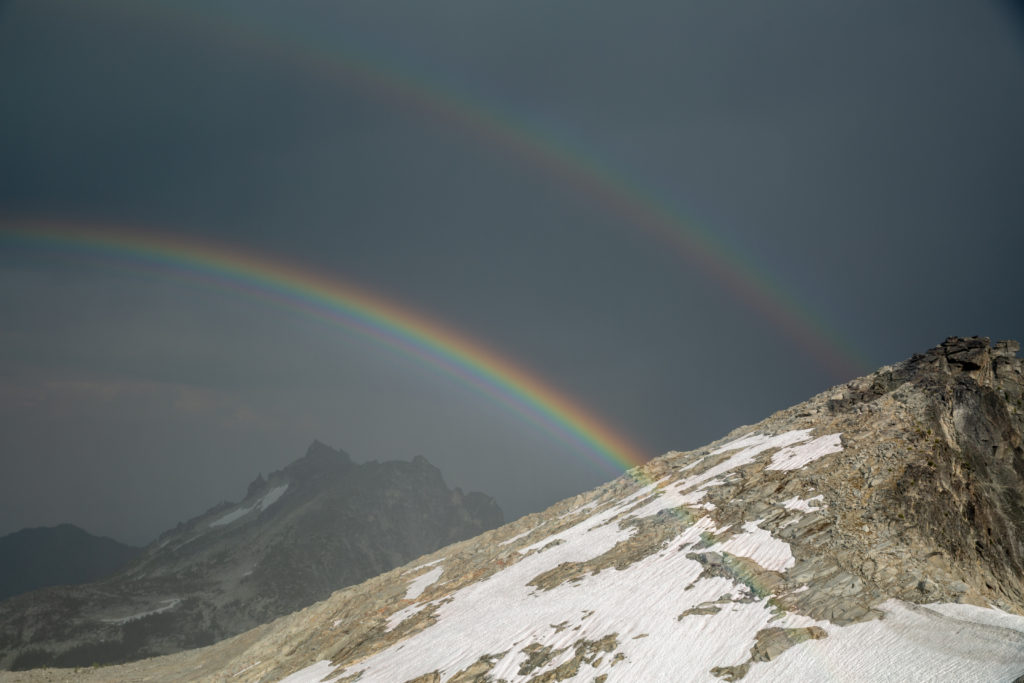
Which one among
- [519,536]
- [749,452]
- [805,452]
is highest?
[749,452]

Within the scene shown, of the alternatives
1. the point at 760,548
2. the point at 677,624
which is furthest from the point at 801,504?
the point at 677,624

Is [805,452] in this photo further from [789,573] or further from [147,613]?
[147,613]

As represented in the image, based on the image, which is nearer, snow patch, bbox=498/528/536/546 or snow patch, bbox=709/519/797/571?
snow patch, bbox=709/519/797/571

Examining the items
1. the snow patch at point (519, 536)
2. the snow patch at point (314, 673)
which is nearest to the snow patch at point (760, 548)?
the snow patch at point (314, 673)

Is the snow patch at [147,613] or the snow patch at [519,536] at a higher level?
the snow patch at [519,536]

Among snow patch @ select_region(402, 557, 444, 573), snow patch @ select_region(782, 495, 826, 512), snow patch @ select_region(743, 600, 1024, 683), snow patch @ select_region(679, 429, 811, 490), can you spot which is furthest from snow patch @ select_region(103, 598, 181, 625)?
snow patch @ select_region(743, 600, 1024, 683)

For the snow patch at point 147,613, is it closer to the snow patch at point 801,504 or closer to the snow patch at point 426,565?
the snow patch at point 426,565

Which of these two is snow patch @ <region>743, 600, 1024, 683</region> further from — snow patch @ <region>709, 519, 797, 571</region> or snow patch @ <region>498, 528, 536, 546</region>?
snow patch @ <region>498, 528, 536, 546</region>

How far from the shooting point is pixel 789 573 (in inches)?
998

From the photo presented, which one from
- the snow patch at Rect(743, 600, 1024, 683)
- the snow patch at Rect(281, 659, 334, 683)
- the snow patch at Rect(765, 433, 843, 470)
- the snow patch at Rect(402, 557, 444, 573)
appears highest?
the snow patch at Rect(765, 433, 843, 470)

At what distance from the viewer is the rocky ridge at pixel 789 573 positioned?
21031mm

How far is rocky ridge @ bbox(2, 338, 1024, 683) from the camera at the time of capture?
69.0 ft

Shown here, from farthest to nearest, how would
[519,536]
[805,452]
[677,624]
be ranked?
[519,536], [805,452], [677,624]

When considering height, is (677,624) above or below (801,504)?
below
